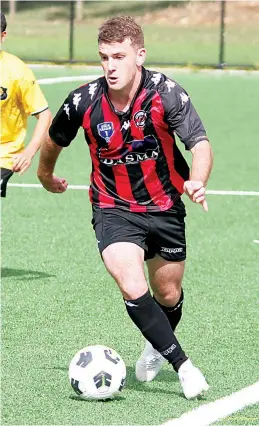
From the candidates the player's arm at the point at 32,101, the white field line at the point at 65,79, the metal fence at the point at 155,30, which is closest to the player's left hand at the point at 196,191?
the player's arm at the point at 32,101

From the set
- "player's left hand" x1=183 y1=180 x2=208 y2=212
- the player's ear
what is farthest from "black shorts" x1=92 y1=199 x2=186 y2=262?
the player's ear

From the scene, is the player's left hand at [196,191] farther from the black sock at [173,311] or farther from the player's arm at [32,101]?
the player's arm at [32,101]

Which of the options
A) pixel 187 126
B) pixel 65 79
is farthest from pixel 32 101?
pixel 65 79

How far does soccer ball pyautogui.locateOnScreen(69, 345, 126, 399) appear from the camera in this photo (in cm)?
620

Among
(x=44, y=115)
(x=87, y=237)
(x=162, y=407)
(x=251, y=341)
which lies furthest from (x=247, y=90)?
(x=162, y=407)

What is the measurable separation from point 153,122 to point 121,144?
0.75 ft

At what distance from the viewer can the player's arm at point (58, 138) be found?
6.53 metres

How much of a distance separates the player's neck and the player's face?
8cm

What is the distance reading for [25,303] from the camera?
8477mm

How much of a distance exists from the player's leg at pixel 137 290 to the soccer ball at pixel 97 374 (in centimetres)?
26

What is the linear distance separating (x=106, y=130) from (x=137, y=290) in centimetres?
97

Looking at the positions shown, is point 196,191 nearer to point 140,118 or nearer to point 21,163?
point 140,118

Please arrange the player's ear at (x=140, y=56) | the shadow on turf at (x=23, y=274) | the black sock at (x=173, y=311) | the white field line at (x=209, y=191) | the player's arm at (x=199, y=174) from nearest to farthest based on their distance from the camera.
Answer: the player's arm at (x=199, y=174), the player's ear at (x=140, y=56), the black sock at (x=173, y=311), the shadow on turf at (x=23, y=274), the white field line at (x=209, y=191)

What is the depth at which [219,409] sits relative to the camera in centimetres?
602
